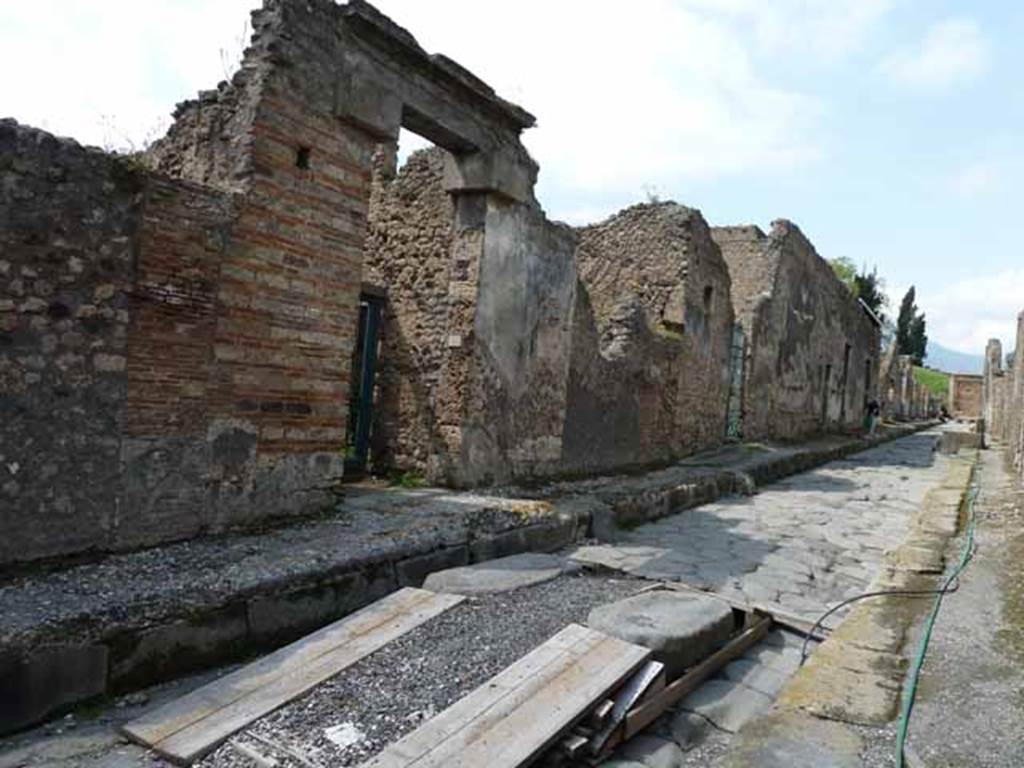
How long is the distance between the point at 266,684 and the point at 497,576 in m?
1.48

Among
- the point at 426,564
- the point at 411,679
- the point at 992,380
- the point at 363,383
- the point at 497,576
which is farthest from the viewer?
the point at 992,380

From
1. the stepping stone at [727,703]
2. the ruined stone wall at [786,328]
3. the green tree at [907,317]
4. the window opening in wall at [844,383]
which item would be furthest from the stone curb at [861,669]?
the green tree at [907,317]

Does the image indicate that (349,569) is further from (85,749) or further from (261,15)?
(261,15)

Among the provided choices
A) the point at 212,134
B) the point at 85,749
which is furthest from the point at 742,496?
the point at 85,749

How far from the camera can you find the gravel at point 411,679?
238cm

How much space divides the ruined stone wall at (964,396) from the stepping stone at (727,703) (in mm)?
46533

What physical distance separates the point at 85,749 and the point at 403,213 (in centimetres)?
519

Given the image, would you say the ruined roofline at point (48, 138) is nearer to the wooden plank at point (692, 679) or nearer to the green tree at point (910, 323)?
the wooden plank at point (692, 679)

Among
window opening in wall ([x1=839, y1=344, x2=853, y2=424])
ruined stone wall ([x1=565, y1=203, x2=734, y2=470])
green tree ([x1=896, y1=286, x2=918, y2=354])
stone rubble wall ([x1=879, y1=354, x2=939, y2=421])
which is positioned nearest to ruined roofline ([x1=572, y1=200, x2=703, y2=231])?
ruined stone wall ([x1=565, y1=203, x2=734, y2=470])

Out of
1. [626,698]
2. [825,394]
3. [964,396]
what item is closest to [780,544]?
[626,698]

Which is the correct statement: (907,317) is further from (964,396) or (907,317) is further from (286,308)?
(286,308)

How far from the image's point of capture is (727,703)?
313cm

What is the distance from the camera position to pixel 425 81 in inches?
225

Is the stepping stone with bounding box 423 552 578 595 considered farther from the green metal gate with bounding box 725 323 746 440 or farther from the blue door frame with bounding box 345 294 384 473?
the green metal gate with bounding box 725 323 746 440
